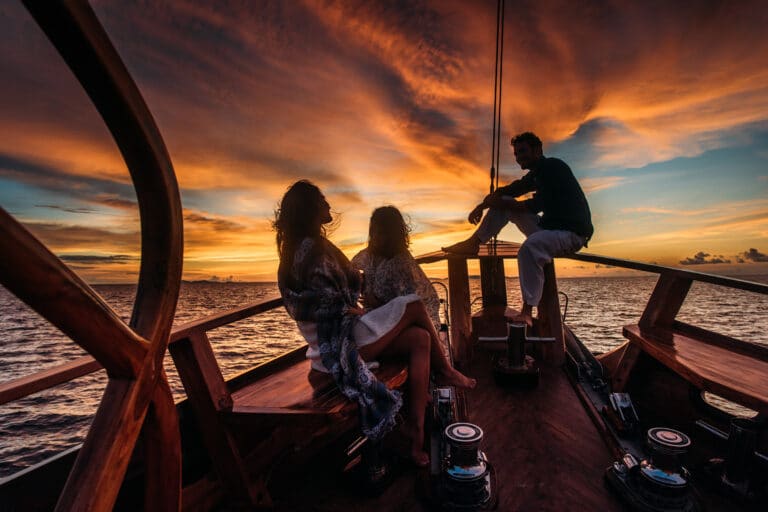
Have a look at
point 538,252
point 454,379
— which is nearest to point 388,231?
point 454,379

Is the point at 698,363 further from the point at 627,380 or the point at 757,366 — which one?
the point at 627,380

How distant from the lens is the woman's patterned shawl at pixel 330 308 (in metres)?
2.19

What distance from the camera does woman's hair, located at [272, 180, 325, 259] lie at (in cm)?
251

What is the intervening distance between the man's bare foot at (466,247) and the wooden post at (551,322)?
1.11m

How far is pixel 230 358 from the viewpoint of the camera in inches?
920

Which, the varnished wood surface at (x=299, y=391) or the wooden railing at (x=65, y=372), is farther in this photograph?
the varnished wood surface at (x=299, y=391)

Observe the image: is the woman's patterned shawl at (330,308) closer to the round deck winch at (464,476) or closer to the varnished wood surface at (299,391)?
the varnished wood surface at (299,391)

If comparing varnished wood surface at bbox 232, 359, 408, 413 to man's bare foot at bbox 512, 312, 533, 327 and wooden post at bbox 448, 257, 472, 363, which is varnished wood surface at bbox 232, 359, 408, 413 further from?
man's bare foot at bbox 512, 312, 533, 327

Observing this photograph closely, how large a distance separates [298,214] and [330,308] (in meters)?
0.70

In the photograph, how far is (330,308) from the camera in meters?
2.41

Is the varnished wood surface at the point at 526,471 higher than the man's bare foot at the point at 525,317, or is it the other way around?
the man's bare foot at the point at 525,317

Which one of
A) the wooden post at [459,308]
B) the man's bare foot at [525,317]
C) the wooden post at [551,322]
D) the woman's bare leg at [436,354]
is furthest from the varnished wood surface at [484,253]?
the woman's bare leg at [436,354]

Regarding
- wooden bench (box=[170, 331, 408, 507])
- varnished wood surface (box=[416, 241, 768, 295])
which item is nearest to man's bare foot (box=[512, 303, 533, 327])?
varnished wood surface (box=[416, 241, 768, 295])

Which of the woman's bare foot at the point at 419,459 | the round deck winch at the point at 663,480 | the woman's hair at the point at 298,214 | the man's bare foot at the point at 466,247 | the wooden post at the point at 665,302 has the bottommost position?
the woman's bare foot at the point at 419,459
